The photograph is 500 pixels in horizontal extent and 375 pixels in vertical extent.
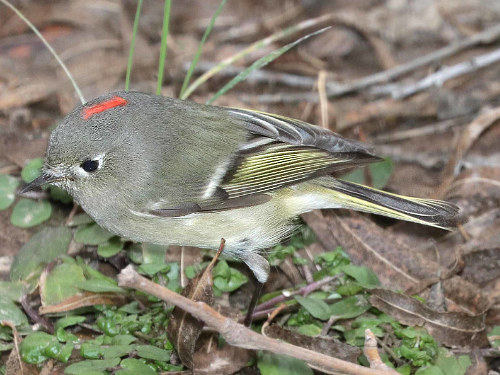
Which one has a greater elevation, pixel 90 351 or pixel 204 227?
pixel 204 227

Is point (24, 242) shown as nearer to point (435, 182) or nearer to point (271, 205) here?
point (271, 205)

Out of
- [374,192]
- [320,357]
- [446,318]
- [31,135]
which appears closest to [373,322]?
[446,318]

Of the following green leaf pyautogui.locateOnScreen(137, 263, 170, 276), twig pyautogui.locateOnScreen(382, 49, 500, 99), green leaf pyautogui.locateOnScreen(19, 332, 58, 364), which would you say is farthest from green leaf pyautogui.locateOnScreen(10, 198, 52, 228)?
twig pyautogui.locateOnScreen(382, 49, 500, 99)

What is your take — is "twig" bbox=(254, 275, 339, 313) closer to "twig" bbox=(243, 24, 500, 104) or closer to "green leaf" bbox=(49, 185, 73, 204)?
"green leaf" bbox=(49, 185, 73, 204)

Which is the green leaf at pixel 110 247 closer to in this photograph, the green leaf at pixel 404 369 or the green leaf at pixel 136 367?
the green leaf at pixel 136 367

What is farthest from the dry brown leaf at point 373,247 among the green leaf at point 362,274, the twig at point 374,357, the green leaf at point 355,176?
the twig at point 374,357

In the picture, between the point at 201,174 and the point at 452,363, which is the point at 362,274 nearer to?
the point at 452,363

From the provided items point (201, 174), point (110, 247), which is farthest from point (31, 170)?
point (201, 174)
